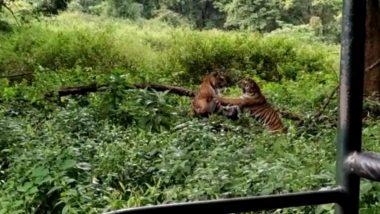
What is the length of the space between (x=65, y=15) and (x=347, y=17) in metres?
12.7

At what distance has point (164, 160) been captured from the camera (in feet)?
10.8

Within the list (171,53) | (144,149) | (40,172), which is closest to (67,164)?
(40,172)

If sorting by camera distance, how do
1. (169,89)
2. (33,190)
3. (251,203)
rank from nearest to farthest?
(251,203) < (33,190) < (169,89)

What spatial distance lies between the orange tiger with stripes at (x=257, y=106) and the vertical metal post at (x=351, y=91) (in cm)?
388

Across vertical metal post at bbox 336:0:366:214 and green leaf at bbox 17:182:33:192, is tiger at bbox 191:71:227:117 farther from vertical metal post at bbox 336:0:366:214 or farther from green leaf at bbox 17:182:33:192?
vertical metal post at bbox 336:0:366:214

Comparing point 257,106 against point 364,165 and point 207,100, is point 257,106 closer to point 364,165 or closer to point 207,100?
point 207,100

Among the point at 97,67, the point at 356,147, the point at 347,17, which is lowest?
the point at 97,67

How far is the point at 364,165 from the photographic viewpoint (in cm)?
58

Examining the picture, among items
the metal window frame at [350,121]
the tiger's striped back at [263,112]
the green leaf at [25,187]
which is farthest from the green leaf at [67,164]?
the metal window frame at [350,121]

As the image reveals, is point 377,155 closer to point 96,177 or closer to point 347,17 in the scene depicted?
point 347,17

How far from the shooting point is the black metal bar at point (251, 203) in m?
0.53

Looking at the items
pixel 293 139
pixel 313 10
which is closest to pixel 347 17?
pixel 293 139

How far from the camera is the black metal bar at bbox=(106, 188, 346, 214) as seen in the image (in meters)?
0.53

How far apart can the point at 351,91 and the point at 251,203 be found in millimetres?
147
